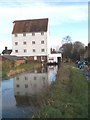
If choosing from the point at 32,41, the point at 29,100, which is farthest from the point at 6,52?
the point at 29,100

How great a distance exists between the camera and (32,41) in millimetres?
69000

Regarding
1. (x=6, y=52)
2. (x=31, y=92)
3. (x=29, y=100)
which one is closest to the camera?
(x=29, y=100)

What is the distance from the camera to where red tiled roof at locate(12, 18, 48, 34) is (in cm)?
6988

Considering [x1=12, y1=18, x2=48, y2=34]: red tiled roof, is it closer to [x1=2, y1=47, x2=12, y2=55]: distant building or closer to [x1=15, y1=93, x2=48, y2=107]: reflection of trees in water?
[x1=2, y1=47, x2=12, y2=55]: distant building

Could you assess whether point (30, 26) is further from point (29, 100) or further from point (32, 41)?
point (29, 100)

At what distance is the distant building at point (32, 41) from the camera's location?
6775 centimetres

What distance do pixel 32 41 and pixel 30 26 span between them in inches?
194

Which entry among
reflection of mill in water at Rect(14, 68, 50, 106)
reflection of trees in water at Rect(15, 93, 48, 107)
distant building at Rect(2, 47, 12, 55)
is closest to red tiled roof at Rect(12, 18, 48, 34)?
distant building at Rect(2, 47, 12, 55)

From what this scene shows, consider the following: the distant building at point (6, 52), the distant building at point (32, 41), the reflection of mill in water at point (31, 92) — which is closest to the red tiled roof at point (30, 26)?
the distant building at point (32, 41)

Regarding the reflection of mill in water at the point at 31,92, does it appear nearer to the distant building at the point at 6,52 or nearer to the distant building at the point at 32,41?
the distant building at the point at 32,41

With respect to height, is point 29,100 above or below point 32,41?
below

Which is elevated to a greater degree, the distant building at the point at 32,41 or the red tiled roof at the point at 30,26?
the red tiled roof at the point at 30,26

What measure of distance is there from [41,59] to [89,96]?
53006 millimetres

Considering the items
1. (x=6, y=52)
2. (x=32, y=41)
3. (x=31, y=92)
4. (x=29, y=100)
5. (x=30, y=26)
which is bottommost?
(x=29, y=100)
